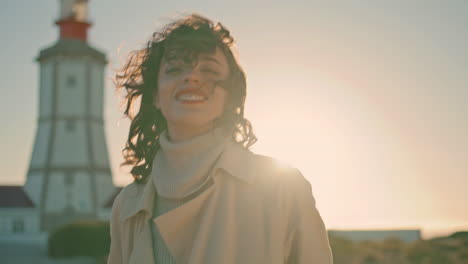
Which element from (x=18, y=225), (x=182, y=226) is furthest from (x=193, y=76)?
(x=18, y=225)

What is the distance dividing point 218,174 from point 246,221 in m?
0.21

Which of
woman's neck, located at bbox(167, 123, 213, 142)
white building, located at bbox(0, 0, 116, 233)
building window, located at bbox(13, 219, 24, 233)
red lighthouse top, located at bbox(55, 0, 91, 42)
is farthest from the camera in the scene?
red lighthouse top, located at bbox(55, 0, 91, 42)

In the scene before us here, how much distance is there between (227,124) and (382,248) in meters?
12.7

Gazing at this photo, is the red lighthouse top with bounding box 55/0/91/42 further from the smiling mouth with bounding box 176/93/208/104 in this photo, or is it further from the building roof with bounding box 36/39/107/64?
the smiling mouth with bounding box 176/93/208/104

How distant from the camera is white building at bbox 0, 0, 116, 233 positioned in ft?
124

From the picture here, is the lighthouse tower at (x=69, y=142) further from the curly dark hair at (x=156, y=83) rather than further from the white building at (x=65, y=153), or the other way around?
the curly dark hair at (x=156, y=83)

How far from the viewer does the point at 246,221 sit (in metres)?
2.25

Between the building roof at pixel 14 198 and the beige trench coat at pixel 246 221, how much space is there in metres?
38.0

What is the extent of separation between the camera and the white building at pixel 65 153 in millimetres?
37688

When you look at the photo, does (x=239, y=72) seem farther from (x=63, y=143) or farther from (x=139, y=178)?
(x=63, y=143)

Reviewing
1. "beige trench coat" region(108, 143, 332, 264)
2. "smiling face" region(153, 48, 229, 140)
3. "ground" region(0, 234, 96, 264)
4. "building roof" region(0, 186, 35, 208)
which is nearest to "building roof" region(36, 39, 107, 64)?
"building roof" region(0, 186, 35, 208)

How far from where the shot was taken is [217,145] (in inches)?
93.9

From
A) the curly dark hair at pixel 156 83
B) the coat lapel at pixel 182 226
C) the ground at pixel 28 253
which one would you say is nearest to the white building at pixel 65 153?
the ground at pixel 28 253

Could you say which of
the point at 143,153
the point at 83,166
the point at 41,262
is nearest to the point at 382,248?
the point at 143,153
